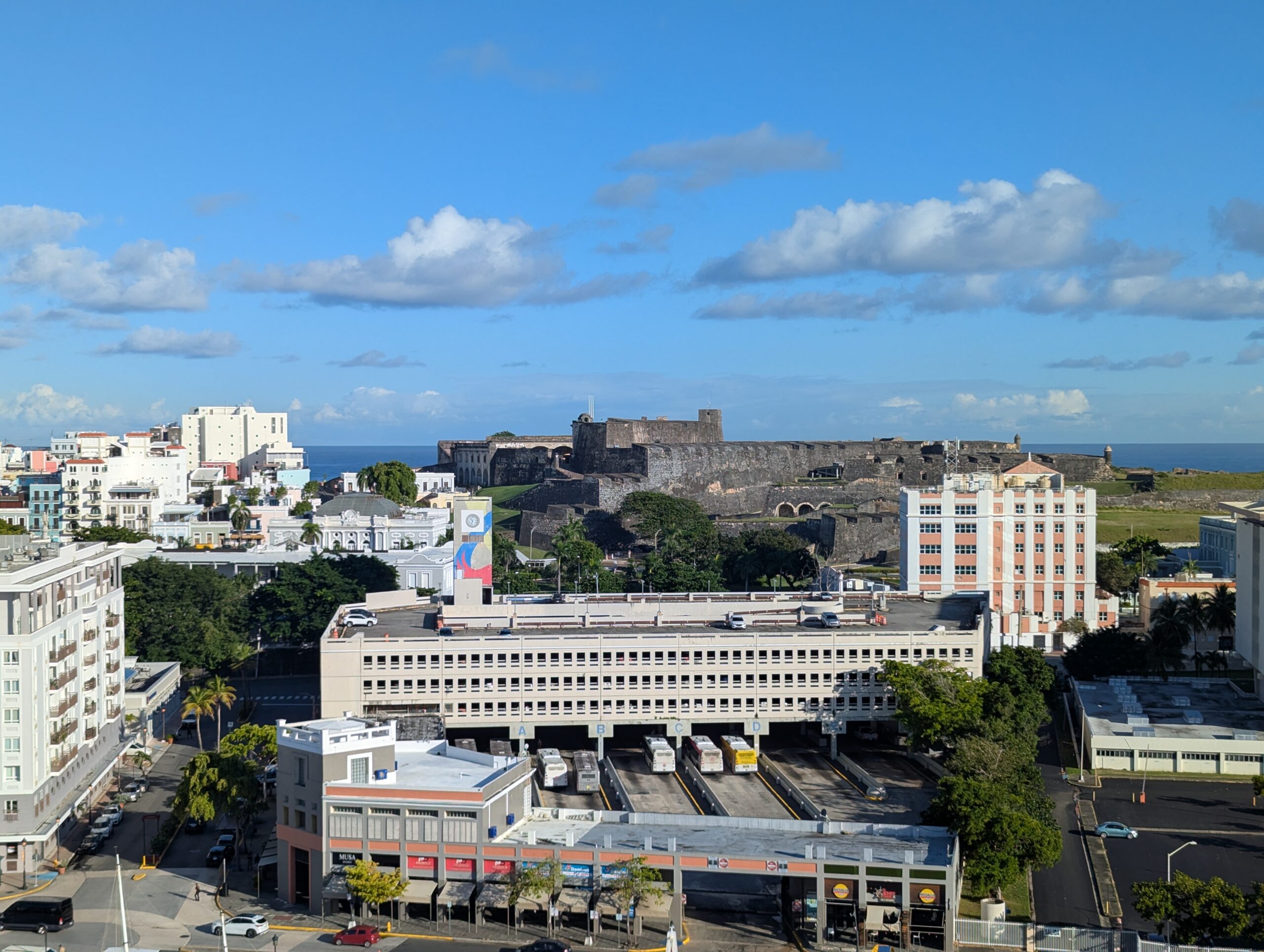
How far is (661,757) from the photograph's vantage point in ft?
171

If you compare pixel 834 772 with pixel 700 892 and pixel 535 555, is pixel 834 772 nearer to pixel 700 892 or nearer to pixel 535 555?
pixel 700 892

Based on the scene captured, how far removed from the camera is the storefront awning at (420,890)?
3725 centimetres

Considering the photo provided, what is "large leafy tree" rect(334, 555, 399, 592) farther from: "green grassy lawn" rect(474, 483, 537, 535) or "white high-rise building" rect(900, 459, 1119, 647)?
"white high-rise building" rect(900, 459, 1119, 647)

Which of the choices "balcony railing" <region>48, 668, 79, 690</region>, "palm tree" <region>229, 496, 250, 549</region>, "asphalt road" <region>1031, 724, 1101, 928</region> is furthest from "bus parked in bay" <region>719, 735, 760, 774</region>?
"palm tree" <region>229, 496, 250, 549</region>

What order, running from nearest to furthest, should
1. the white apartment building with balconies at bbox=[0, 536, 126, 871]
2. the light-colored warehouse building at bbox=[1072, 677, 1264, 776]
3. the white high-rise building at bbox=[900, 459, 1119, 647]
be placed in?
1. the white apartment building with balconies at bbox=[0, 536, 126, 871]
2. the light-colored warehouse building at bbox=[1072, 677, 1264, 776]
3. the white high-rise building at bbox=[900, 459, 1119, 647]

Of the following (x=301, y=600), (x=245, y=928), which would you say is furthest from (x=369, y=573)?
(x=245, y=928)

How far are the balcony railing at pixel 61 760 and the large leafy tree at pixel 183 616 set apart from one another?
1998 centimetres

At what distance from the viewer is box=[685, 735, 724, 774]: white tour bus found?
52.1 meters

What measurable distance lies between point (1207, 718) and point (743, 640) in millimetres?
19862

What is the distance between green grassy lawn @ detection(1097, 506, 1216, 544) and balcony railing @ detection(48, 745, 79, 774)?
72.6m

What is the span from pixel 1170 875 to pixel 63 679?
35287 millimetres

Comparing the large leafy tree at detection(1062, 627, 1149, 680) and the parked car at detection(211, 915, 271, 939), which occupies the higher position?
the large leafy tree at detection(1062, 627, 1149, 680)

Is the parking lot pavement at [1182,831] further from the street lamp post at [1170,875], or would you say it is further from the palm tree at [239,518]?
the palm tree at [239,518]

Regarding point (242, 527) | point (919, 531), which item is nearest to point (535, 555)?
point (242, 527)
